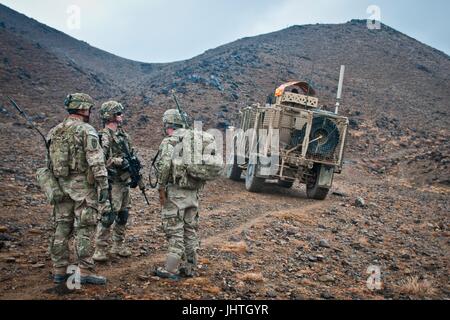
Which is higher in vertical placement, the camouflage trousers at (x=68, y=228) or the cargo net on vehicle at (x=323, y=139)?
the cargo net on vehicle at (x=323, y=139)

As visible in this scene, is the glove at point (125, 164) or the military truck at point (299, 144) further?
the military truck at point (299, 144)

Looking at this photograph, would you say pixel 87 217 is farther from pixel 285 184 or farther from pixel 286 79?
pixel 286 79

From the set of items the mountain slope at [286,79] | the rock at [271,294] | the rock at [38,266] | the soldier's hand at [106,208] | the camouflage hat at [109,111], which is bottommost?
the rock at [38,266]

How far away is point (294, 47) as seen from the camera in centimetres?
4294

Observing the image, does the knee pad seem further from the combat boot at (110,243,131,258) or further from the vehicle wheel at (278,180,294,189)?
the vehicle wheel at (278,180,294,189)

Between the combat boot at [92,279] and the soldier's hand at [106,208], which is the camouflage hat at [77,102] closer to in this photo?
the soldier's hand at [106,208]

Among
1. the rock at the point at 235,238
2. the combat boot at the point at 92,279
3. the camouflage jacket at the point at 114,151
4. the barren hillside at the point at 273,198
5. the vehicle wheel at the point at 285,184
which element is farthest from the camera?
the vehicle wheel at the point at 285,184

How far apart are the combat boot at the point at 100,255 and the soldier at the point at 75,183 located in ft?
2.13

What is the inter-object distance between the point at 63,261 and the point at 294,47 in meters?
41.6

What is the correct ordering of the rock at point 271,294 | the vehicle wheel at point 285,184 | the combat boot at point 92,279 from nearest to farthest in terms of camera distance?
1. the combat boot at point 92,279
2. the rock at point 271,294
3. the vehicle wheel at point 285,184

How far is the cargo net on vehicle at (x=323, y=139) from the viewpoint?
35.7ft

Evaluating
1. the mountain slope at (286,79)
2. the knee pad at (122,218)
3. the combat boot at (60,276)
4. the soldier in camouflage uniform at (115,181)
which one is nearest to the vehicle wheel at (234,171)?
the mountain slope at (286,79)

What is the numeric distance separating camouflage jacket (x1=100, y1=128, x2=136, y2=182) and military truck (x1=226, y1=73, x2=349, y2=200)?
5727 mm

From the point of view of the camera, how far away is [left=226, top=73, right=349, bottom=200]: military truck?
10.8 metres
